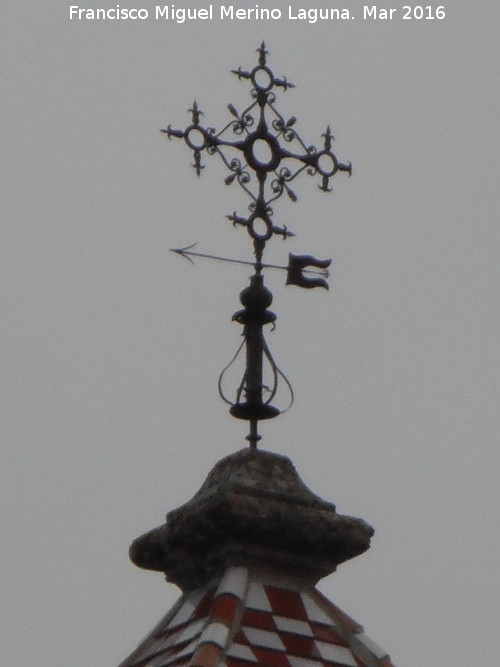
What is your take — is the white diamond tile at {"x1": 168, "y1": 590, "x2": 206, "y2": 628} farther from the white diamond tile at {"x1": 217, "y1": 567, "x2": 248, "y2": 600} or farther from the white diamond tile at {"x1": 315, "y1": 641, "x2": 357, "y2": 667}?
the white diamond tile at {"x1": 315, "y1": 641, "x2": 357, "y2": 667}

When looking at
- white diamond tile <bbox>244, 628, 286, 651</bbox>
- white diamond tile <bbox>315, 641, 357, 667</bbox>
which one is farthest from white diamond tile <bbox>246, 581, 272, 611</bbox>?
white diamond tile <bbox>315, 641, 357, 667</bbox>

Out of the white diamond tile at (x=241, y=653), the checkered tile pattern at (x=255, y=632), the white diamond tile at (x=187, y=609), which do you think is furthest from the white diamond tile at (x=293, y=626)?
the white diamond tile at (x=187, y=609)

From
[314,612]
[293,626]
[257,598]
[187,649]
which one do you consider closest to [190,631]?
[187,649]

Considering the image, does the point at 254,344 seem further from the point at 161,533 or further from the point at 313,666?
the point at 313,666

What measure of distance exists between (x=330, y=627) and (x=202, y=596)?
51 centimetres

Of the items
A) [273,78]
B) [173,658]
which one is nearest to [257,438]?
[173,658]

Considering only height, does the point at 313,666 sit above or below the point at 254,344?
below

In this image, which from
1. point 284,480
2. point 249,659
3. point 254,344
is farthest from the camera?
point 254,344

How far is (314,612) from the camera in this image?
17.2 feet

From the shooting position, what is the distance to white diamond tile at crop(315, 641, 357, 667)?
503cm

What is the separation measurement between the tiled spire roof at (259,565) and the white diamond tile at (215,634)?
0.09 feet

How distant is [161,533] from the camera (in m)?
5.50

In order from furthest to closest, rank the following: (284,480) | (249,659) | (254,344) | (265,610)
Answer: (254,344) → (284,480) → (265,610) → (249,659)

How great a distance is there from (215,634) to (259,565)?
1.84 feet
